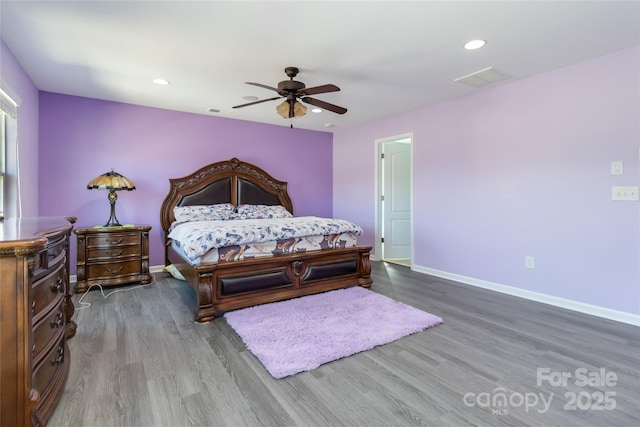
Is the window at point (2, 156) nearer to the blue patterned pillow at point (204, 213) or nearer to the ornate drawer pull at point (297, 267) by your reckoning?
the blue patterned pillow at point (204, 213)

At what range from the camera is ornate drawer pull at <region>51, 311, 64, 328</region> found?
5.16 ft

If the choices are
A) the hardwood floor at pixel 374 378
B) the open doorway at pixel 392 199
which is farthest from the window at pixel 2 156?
the open doorway at pixel 392 199

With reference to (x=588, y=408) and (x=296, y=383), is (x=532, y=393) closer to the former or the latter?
(x=588, y=408)

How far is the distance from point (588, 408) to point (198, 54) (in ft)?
12.3

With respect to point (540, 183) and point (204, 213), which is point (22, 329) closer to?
point (204, 213)

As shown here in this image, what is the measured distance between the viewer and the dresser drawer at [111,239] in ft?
11.8

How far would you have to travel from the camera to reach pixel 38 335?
1355mm

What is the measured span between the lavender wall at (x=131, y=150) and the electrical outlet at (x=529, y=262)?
394 cm

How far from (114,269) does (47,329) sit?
2.52 meters

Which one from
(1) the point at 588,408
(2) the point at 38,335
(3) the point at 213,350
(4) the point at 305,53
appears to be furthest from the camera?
(4) the point at 305,53

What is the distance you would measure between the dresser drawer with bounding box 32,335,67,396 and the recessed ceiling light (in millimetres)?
3516

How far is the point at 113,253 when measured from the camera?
3689 millimetres

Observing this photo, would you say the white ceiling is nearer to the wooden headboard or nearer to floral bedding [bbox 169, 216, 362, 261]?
the wooden headboard

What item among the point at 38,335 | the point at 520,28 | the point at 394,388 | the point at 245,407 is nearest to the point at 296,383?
the point at 245,407
